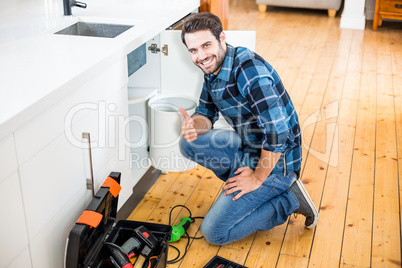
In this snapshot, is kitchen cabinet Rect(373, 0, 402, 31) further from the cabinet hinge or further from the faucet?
the faucet

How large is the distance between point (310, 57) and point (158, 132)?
245 cm

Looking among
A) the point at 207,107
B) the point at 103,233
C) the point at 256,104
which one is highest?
the point at 256,104

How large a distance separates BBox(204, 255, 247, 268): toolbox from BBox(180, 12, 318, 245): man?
10cm

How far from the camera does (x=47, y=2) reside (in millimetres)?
2330

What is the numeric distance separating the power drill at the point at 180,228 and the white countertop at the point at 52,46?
29.5 inches

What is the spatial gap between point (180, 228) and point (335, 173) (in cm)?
95

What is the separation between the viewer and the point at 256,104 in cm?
184

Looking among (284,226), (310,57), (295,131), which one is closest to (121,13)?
(295,131)

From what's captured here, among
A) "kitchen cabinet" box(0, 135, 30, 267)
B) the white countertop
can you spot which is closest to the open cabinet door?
the white countertop

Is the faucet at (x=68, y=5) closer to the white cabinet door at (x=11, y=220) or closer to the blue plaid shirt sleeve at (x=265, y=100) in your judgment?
the blue plaid shirt sleeve at (x=265, y=100)

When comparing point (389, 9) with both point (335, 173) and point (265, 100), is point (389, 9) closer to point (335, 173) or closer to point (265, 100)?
point (335, 173)

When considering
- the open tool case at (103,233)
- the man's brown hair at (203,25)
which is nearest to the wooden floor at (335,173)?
the open tool case at (103,233)

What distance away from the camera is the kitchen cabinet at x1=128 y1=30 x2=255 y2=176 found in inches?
97.6

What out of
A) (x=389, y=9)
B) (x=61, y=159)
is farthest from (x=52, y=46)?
(x=389, y=9)
